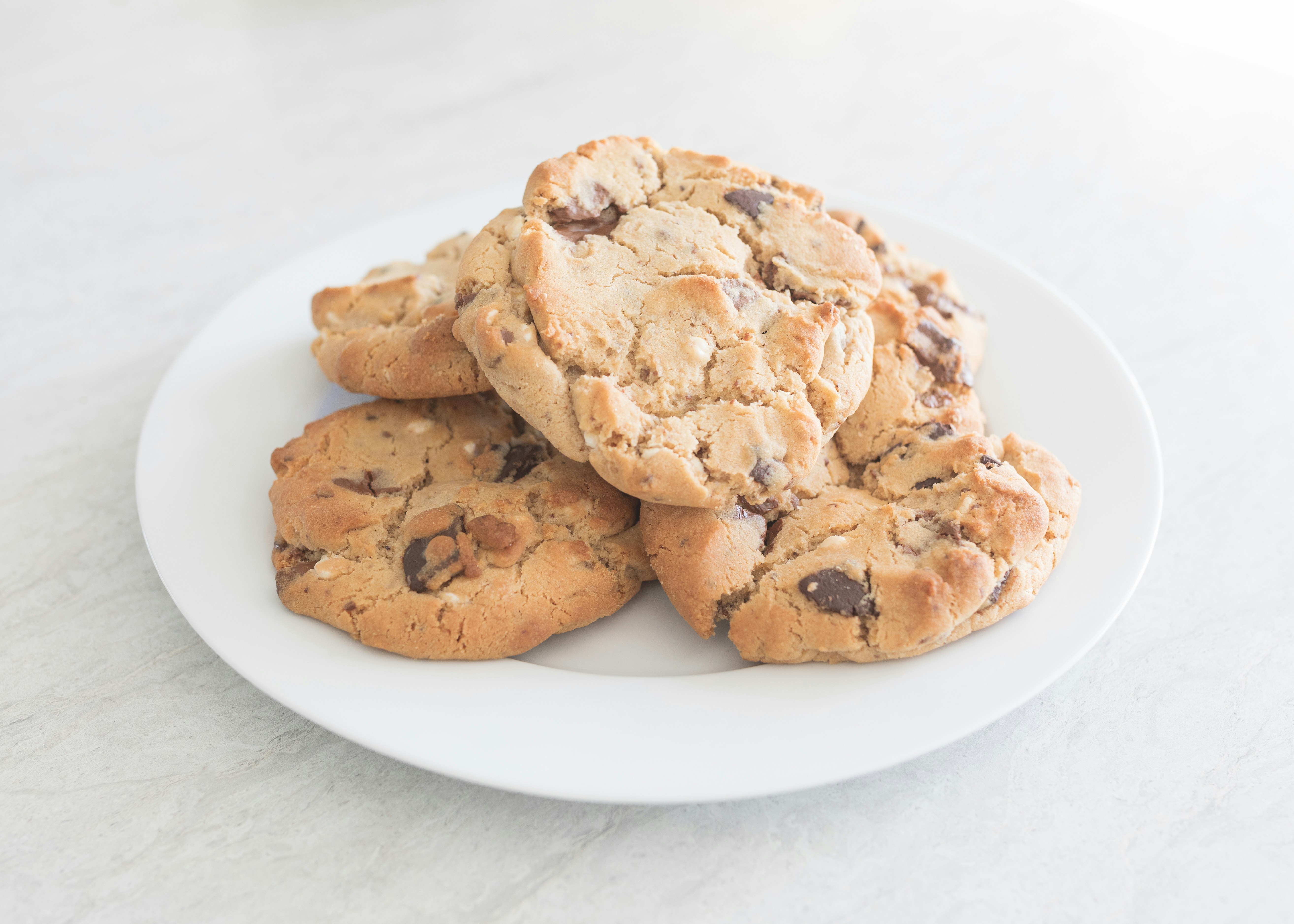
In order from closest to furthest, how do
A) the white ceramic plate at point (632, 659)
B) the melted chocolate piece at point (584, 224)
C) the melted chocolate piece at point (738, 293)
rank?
1. the white ceramic plate at point (632, 659)
2. the melted chocolate piece at point (738, 293)
3. the melted chocolate piece at point (584, 224)

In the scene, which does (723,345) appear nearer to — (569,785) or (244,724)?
(569,785)

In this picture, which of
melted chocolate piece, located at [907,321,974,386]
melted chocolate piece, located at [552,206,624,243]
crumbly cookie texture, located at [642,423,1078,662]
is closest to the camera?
crumbly cookie texture, located at [642,423,1078,662]

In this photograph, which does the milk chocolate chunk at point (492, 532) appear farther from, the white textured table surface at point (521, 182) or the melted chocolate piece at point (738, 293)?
the melted chocolate piece at point (738, 293)

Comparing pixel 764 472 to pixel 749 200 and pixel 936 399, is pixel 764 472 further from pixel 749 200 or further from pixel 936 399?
pixel 749 200

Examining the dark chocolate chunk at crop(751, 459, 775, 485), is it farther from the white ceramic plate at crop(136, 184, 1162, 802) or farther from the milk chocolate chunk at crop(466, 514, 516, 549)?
the milk chocolate chunk at crop(466, 514, 516, 549)

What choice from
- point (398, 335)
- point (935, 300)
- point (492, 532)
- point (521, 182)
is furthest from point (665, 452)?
point (521, 182)

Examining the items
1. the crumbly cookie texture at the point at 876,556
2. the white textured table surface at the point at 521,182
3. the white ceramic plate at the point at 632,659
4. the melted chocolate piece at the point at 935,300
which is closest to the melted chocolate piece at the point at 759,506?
the crumbly cookie texture at the point at 876,556

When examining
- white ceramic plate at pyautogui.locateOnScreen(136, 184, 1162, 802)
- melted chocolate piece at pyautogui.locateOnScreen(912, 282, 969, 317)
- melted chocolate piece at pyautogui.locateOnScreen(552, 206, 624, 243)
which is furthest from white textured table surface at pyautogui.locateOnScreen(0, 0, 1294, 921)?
melted chocolate piece at pyautogui.locateOnScreen(552, 206, 624, 243)
